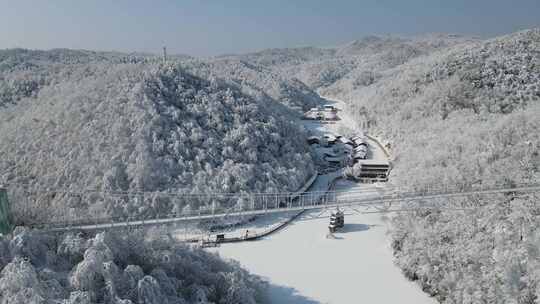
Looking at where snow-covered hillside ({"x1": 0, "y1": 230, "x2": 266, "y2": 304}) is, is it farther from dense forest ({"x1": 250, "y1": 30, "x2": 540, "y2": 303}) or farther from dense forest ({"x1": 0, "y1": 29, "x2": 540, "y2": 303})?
dense forest ({"x1": 250, "y1": 30, "x2": 540, "y2": 303})

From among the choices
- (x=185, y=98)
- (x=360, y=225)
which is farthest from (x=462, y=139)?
(x=185, y=98)

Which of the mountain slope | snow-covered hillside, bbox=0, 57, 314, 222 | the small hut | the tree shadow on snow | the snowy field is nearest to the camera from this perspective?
the mountain slope

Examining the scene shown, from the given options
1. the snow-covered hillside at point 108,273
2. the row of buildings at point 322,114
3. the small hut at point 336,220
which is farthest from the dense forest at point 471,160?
the snow-covered hillside at point 108,273

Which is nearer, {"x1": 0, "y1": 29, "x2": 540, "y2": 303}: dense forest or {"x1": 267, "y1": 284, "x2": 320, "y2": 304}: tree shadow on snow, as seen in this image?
{"x1": 0, "y1": 29, "x2": 540, "y2": 303}: dense forest

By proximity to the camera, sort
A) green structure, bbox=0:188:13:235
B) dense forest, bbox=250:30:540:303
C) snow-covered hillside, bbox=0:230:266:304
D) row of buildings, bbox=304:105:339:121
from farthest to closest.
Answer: row of buildings, bbox=304:105:339:121
dense forest, bbox=250:30:540:303
green structure, bbox=0:188:13:235
snow-covered hillside, bbox=0:230:266:304

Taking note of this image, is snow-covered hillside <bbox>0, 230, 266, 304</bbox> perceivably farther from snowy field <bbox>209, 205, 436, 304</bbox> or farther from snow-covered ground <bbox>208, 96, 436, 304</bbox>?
snow-covered ground <bbox>208, 96, 436, 304</bbox>

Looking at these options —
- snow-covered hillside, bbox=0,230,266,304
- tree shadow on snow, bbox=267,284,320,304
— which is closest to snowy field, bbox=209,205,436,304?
tree shadow on snow, bbox=267,284,320,304

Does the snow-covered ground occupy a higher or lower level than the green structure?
lower

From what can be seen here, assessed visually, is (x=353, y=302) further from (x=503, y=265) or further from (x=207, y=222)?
(x=207, y=222)

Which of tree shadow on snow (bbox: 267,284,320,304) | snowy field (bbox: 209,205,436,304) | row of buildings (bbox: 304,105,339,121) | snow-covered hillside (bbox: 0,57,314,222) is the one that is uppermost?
row of buildings (bbox: 304,105,339,121)
